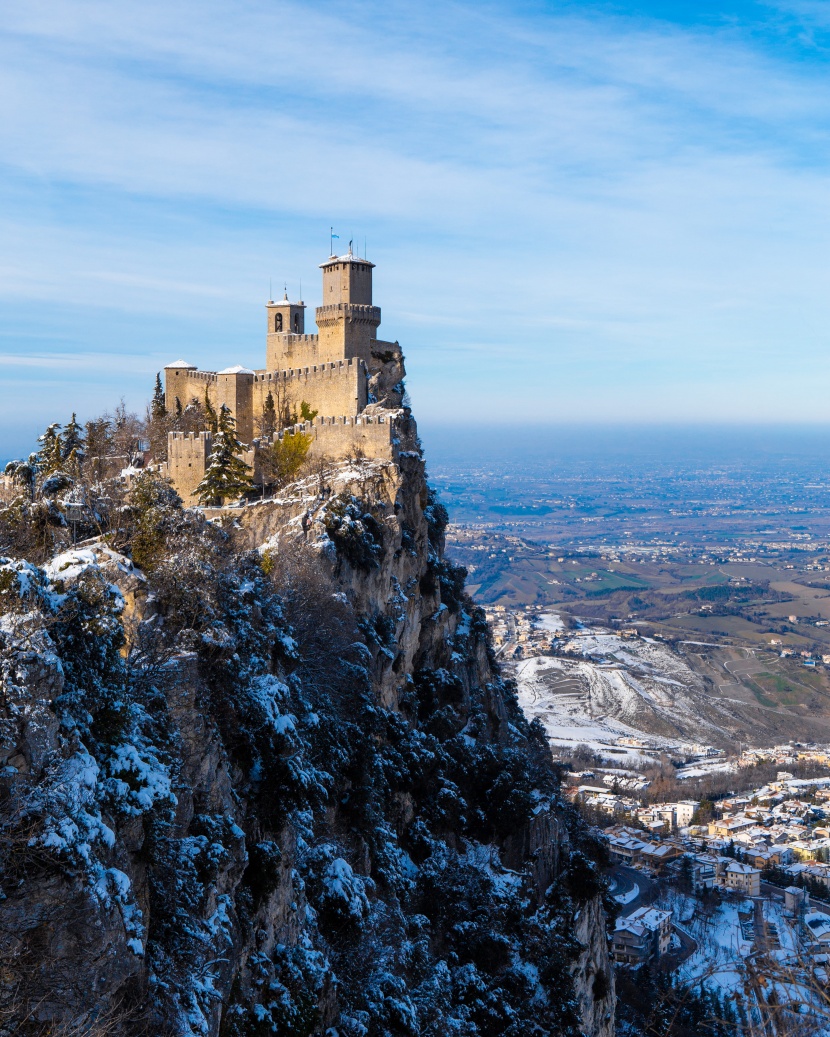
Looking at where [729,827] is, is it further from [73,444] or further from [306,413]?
[73,444]

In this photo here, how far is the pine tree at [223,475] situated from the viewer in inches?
1329

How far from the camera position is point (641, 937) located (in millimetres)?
50188

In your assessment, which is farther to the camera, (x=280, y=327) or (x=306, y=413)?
(x=280, y=327)

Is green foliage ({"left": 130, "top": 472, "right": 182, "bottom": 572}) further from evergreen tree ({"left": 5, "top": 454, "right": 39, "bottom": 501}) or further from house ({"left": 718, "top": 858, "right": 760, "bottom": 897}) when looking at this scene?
house ({"left": 718, "top": 858, "right": 760, "bottom": 897})

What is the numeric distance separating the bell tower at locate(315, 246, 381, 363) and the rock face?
26.1 feet

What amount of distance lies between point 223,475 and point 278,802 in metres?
18.3

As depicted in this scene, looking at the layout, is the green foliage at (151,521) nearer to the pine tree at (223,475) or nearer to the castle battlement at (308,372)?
the pine tree at (223,475)

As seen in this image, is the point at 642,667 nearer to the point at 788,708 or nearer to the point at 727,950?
the point at 788,708

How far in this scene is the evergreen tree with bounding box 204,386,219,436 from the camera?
37153 millimetres

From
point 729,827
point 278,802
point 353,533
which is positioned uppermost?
point 353,533

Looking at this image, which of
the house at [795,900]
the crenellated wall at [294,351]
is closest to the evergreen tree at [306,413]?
the crenellated wall at [294,351]

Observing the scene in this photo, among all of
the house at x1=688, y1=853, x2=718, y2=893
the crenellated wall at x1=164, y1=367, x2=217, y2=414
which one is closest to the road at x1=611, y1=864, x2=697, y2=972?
the house at x1=688, y1=853, x2=718, y2=893

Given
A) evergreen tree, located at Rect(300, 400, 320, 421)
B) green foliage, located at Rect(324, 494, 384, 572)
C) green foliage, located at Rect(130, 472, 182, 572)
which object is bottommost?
green foliage, located at Rect(324, 494, 384, 572)

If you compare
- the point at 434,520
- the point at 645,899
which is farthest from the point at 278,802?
the point at 645,899
